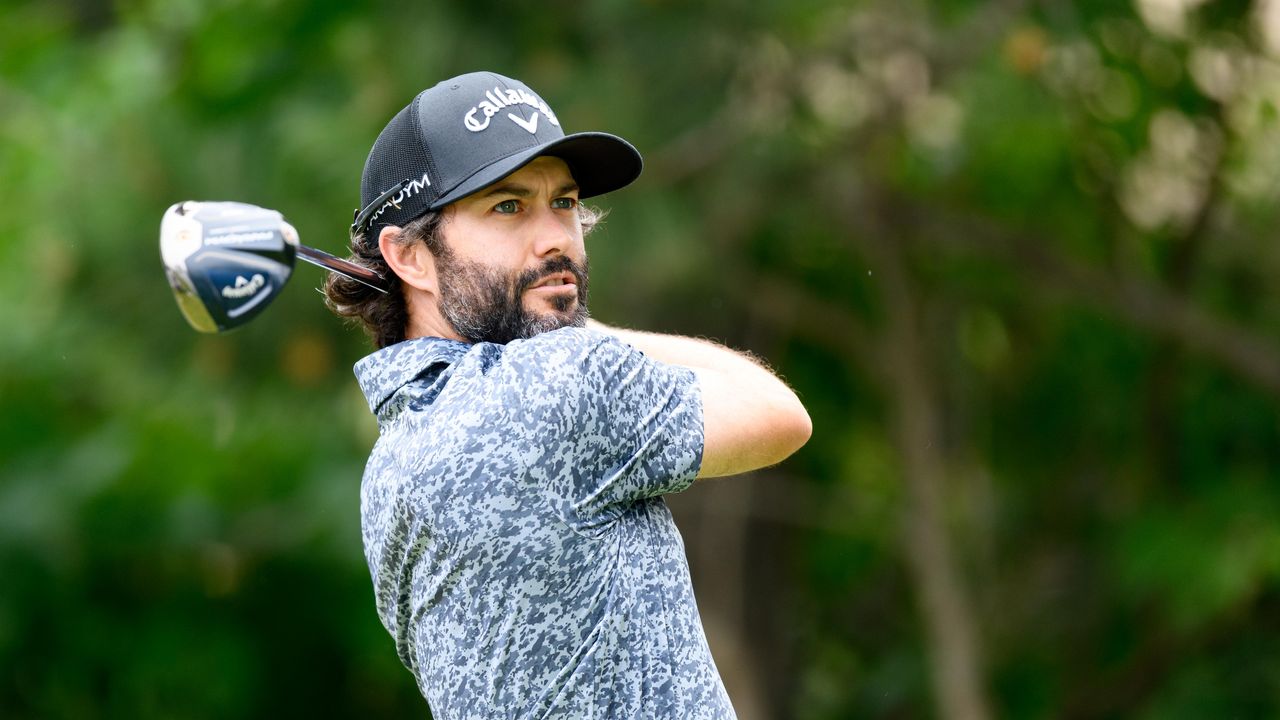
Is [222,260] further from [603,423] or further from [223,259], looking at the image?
[603,423]

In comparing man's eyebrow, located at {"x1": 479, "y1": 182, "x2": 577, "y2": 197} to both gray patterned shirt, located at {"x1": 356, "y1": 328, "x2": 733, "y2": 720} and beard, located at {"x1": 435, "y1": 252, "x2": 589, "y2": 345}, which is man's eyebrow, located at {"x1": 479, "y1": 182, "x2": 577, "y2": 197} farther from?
gray patterned shirt, located at {"x1": 356, "y1": 328, "x2": 733, "y2": 720}

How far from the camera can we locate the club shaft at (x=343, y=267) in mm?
2635

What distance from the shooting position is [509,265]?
8.59 feet

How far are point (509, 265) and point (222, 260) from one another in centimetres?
47

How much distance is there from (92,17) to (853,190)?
412 centimetres

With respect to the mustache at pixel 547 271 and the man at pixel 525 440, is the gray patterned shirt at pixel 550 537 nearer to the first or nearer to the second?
the man at pixel 525 440

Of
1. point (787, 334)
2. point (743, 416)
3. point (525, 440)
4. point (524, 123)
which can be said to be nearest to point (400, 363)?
point (525, 440)

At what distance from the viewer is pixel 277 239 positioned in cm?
238

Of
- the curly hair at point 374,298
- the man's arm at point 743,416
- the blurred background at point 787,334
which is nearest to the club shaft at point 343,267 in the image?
the curly hair at point 374,298

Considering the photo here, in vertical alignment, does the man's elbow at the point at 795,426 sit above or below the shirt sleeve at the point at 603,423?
below

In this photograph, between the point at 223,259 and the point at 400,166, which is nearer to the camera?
the point at 223,259

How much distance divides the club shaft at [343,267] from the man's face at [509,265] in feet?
0.47

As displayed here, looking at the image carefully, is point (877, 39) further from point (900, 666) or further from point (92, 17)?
point (900, 666)

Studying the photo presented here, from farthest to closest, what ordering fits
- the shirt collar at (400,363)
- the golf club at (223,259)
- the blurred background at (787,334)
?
the blurred background at (787,334) < the shirt collar at (400,363) < the golf club at (223,259)
